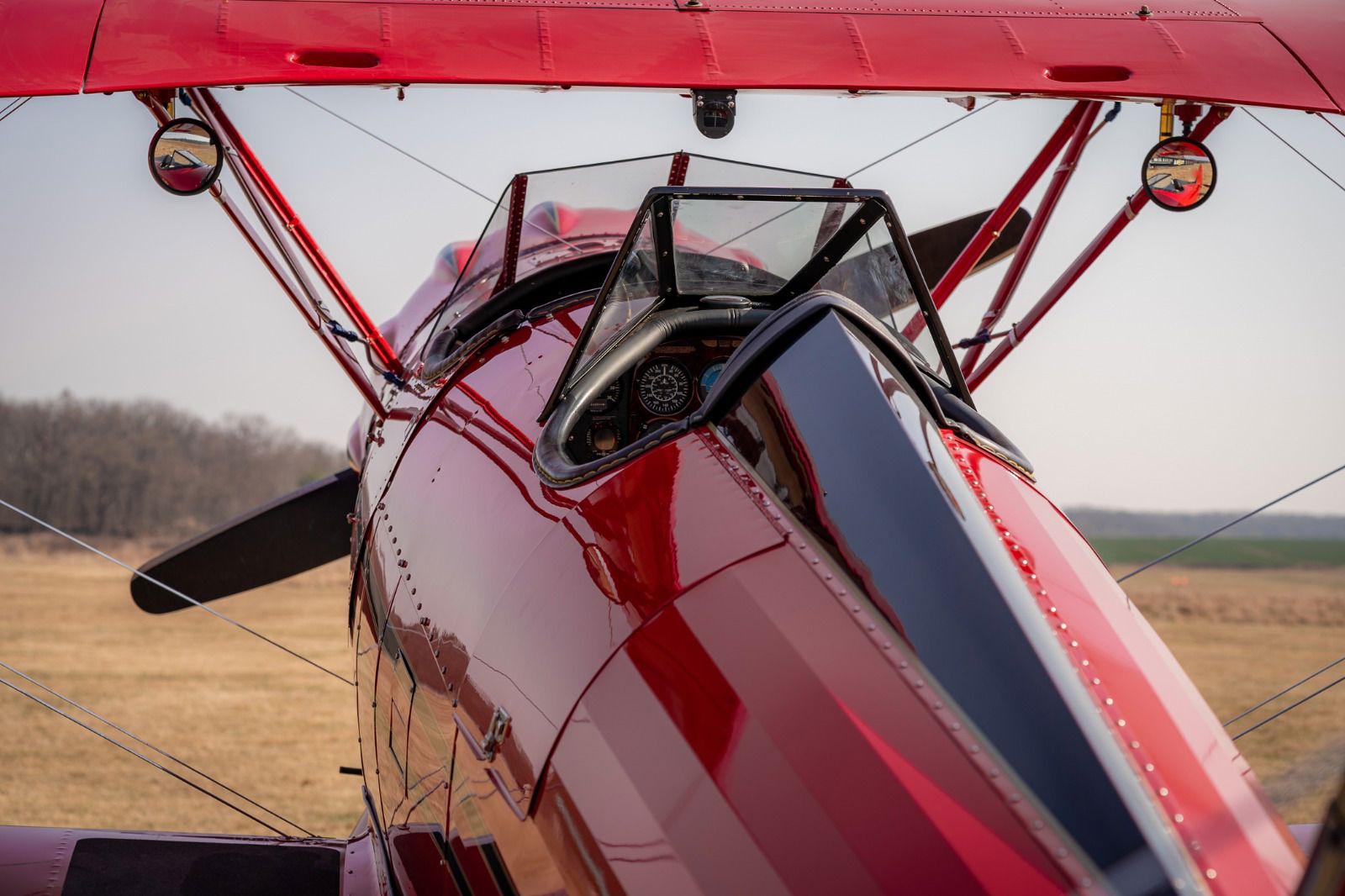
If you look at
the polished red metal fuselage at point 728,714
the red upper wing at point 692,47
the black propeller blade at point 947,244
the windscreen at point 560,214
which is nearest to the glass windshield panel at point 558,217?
the windscreen at point 560,214

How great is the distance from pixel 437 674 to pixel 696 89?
3.01 m

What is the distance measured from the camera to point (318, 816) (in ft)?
36.2

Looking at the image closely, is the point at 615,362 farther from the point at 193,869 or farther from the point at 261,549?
the point at 261,549

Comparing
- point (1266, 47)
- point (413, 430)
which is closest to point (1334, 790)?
point (413, 430)

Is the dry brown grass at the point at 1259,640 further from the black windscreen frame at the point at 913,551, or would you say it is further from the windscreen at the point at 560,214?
the black windscreen frame at the point at 913,551

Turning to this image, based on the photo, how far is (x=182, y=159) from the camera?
4977mm

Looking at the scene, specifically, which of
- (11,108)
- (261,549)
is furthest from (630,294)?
(261,549)

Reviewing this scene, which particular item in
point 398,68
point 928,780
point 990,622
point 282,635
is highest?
point 282,635

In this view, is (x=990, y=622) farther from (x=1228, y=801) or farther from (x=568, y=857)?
(x=568, y=857)

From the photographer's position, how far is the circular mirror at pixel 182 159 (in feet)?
16.3

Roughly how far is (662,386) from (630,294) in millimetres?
271

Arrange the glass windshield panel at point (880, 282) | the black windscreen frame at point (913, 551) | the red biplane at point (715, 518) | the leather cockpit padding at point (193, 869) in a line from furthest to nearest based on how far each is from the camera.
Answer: the leather cockpit padding at point (193, 869) → the glass windshield panel at point (880, 282) → the red biplane at point (715, 518) → the black windscreen frame at point (913, 551)

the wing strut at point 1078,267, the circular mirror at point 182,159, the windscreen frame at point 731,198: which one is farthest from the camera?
the wing strut at point 1078,267

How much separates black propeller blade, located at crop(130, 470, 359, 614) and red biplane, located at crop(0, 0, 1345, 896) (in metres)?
0.69
